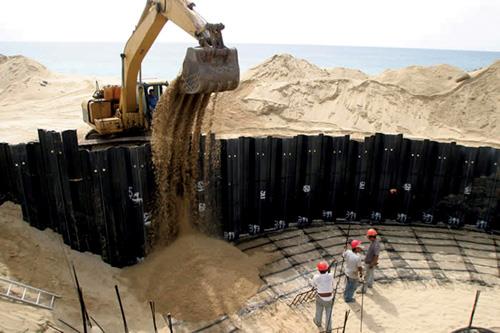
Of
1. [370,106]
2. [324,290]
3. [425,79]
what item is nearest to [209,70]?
[324,290]

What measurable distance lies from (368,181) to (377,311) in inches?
158

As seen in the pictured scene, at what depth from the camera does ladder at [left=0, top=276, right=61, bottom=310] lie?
665cm

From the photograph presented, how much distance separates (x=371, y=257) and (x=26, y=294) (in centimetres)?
626

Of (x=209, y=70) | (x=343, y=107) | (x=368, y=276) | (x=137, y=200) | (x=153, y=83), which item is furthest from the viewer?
(x=343, y=107)

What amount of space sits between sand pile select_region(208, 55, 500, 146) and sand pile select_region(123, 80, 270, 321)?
851 cm

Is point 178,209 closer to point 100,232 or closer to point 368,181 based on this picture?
A: point 100,232

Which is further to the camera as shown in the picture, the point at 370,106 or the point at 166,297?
the point at 370,106

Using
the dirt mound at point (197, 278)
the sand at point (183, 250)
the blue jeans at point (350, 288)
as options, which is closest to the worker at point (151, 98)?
the sand at point (183, 250)

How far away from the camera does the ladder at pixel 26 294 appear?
21.8 ft

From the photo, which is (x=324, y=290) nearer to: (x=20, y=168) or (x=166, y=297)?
(x=166, y=297)

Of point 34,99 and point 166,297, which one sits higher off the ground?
point 34,99

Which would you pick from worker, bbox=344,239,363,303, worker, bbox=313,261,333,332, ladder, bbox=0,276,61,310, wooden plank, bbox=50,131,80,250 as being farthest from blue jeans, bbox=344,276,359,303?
wooden plank, bbox=50,131,80,250

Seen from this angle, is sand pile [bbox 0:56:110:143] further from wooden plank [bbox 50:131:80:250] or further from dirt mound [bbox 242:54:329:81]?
wooden plank [bbox 50:131:80:250]

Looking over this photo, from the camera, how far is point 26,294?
6.89 metres
